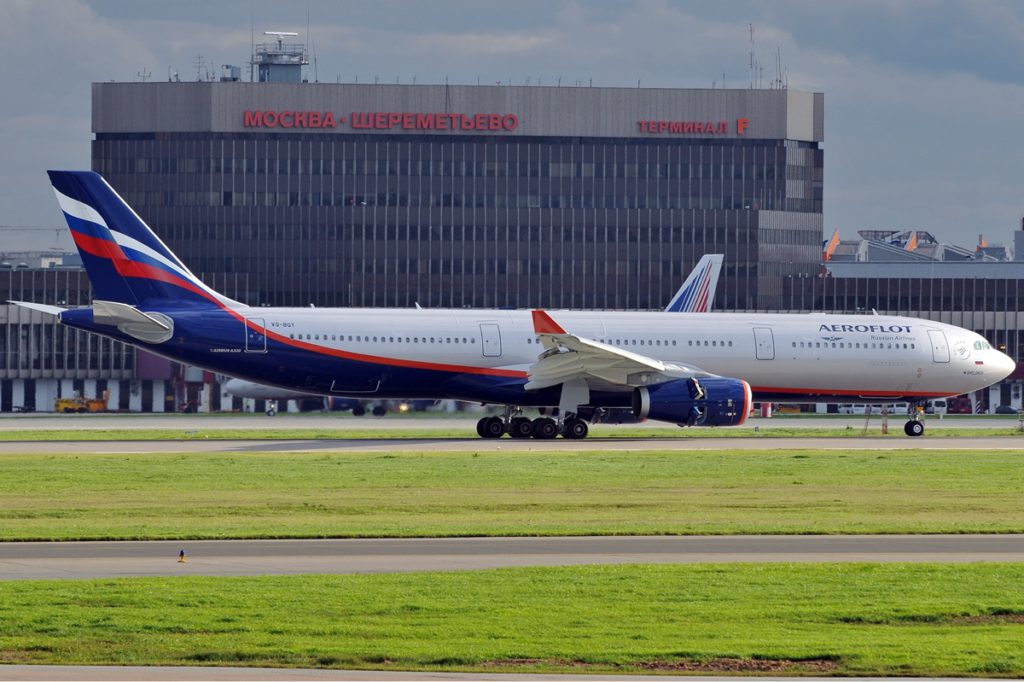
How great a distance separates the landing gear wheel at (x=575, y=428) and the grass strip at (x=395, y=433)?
56.7 inches

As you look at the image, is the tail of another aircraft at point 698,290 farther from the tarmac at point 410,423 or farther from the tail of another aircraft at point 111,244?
the tail of another aircraft at point 111,244

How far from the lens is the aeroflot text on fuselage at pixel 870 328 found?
174 feet

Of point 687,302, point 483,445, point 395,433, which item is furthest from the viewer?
point 687,302

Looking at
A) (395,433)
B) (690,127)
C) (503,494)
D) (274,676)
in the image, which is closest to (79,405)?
(690,127)

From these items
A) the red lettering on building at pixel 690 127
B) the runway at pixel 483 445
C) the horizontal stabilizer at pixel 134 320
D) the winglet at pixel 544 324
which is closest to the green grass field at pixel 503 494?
the runway at pixel 483 445

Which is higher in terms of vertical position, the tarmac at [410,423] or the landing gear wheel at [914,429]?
the landing gear wheel at [914,429]

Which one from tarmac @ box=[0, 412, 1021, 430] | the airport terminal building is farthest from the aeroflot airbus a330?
the airport terminal building

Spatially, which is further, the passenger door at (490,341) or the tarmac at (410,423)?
the tarmac at (410,423)

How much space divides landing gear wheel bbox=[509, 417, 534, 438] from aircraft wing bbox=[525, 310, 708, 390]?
1724mm

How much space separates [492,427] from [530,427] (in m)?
1.37

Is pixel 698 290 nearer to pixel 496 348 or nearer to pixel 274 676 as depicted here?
pixel 496 348

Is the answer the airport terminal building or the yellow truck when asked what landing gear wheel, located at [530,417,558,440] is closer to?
the yellow truck

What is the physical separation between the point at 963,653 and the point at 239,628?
789 cm

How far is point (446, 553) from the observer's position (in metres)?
22.7
